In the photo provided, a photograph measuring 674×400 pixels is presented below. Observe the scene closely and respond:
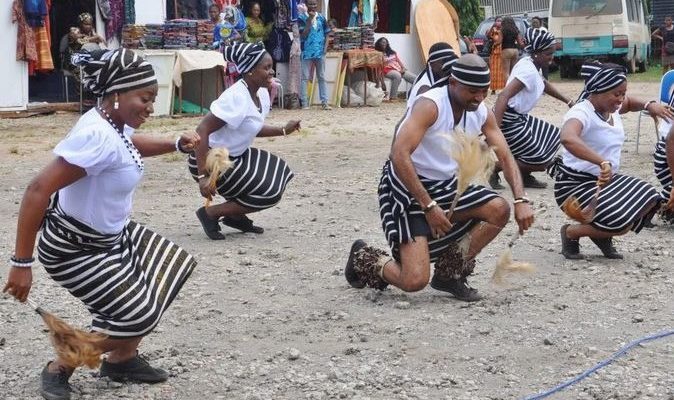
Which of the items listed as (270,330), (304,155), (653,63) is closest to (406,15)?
(304,155)

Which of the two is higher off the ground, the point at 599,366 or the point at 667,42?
the point at 667,42

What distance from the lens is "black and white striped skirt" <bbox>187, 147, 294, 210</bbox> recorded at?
8172 millimetres

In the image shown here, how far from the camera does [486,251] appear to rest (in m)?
7.89

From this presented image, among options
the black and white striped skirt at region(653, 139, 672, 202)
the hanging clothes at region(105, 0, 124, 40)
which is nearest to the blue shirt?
the hanging clothes at region(105, 0, 124, 40)

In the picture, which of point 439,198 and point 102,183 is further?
point 439,198

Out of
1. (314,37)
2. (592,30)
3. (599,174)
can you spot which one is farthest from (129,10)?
(592,30)

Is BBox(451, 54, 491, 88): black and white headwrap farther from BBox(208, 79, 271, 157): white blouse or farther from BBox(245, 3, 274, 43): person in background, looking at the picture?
BBox(245, 3, 274, 43): person in background

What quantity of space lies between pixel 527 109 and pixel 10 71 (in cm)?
943

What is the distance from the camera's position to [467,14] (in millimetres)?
30297

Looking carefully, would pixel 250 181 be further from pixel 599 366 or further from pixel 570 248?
pixel 599 366

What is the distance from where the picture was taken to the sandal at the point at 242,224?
8523 mm

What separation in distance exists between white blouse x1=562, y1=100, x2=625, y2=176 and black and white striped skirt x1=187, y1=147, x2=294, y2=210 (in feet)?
7.08

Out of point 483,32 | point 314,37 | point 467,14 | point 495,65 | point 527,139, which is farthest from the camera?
point 467,14

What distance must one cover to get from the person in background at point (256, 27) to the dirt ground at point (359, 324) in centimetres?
1006
